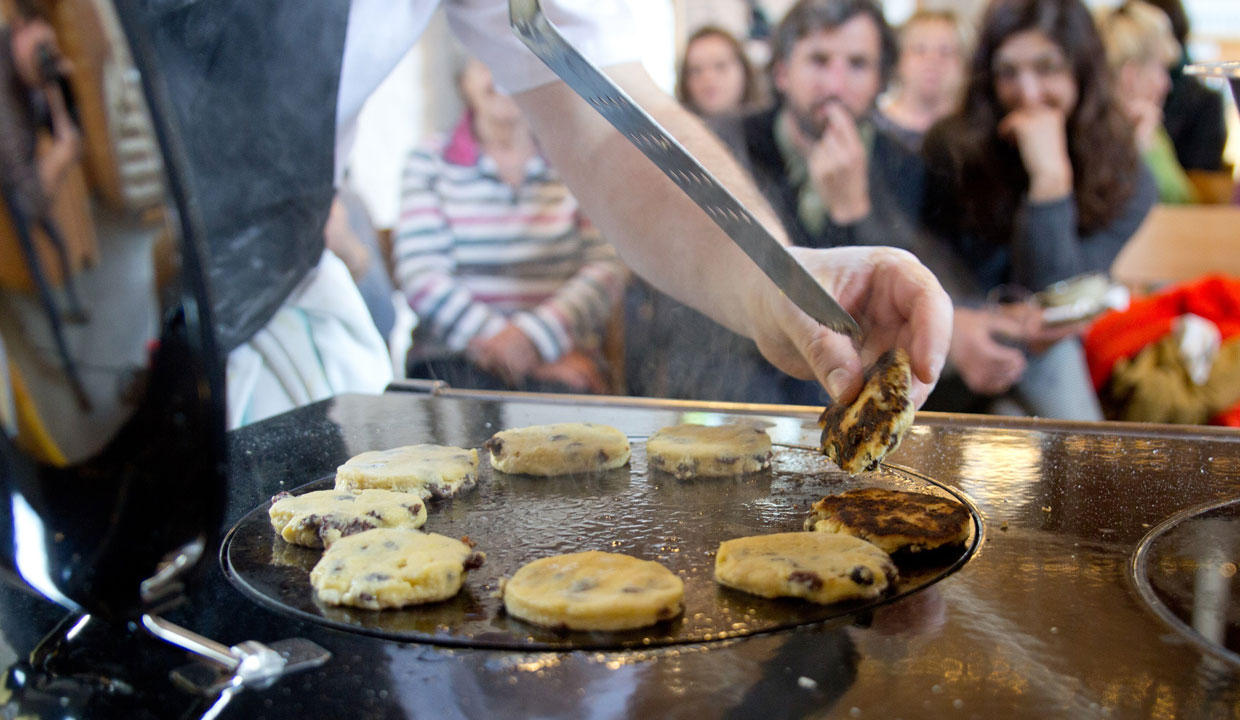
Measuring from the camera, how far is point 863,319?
1.44 metres

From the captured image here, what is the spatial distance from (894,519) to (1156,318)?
2823mm

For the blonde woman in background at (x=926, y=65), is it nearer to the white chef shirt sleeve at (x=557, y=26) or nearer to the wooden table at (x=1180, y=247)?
the wooden table at (x=1180, y=247)

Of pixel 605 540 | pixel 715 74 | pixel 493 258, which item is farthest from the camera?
pixel 715 74

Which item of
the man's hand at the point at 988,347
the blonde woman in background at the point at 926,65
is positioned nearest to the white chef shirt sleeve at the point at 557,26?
the man's hand at the point at 988,347

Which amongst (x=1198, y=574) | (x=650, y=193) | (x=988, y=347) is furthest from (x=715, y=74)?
(x=1198, y=574)

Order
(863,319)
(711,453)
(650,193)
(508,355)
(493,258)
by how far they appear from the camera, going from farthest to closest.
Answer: (493,258), (508,355), (650,193), (863,319), (711,453)

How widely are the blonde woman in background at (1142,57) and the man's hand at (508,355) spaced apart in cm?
278

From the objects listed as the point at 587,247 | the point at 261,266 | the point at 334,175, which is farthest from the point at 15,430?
the point at 587,247

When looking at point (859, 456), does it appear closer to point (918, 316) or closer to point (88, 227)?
point (918, 316)

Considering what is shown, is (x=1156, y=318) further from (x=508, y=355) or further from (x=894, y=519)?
(x=894, y=519)

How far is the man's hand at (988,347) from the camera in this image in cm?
335

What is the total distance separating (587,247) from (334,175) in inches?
80.4

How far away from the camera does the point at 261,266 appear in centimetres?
190

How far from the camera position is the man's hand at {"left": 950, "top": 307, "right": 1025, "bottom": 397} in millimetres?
3352
